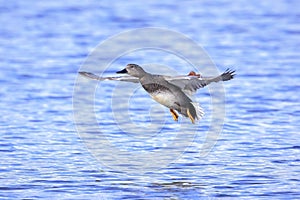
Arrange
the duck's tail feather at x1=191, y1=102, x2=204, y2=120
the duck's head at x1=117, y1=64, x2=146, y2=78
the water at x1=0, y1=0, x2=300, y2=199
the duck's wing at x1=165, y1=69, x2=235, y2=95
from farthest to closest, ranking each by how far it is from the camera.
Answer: the duck's tail feather at x1=191, y1=102, x2=204, y2=120 < the duck's head at x1=117, y1=64, x2=146, y2=78 < the water at x1=0, y1=0, x2=300, y2=199 < the duck's wing at x1=165, y1=69, x2=235, y2=95

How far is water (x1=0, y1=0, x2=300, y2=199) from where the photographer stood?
924 cm

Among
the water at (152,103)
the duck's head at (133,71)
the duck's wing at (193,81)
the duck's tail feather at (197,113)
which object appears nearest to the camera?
the duck's wing at (193,81)

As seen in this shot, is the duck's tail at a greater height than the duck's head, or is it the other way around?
the duck's head

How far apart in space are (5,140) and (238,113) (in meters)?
3.67

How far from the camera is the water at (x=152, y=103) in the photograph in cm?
924

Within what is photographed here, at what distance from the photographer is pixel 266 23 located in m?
20.0

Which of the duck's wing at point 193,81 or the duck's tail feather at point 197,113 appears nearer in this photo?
the duck's wing at point 193,81

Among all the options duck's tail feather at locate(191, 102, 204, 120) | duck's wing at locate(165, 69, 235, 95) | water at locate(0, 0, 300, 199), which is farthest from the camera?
duck's tail feather at locate(191, 102, 204, 120)

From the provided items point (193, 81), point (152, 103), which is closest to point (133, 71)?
point (193, 81)

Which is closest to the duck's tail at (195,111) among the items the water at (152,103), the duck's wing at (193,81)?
the duck's wing at (193,81)

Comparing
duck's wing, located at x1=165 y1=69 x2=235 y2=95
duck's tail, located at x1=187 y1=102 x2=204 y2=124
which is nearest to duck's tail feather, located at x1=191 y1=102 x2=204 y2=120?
duck's tail, located at x1=187 y1=102 x2=204 y2=124

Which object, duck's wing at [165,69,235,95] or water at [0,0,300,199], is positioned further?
water at [0,0,300,199]

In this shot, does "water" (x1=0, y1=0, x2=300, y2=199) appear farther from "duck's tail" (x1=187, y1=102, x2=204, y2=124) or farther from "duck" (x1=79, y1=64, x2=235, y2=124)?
"duck" (x1=79, y1=64, x2=235, y2=124)

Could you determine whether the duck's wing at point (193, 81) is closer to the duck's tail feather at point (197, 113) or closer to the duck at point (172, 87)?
the duck at point (172, 87)
